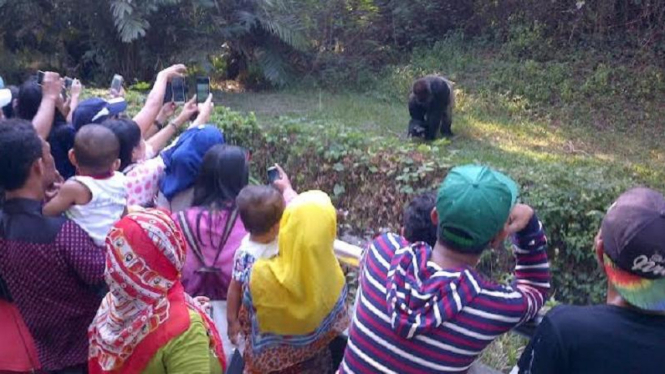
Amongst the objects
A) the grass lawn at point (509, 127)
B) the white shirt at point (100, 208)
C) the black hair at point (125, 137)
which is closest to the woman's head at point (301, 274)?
the white shirt at point (100, 208)

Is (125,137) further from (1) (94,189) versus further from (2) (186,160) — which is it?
(1) (94,189)

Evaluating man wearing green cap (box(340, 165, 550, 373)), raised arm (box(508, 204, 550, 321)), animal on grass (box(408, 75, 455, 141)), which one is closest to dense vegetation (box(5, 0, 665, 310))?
animal on grass (box(408, 75, 455, 141))

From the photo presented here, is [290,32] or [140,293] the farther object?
[290,32]

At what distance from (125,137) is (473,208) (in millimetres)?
2488

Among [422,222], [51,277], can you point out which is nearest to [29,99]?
[51,277]

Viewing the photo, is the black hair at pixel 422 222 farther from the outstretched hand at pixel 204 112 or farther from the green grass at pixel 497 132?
the green grass at pixel 497 132

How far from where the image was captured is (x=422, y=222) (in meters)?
2.91

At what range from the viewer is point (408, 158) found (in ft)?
21.2

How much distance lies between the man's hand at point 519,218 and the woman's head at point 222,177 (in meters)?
1.53

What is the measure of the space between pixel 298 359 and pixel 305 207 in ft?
2.31

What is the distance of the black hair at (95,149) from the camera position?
359 centimetres

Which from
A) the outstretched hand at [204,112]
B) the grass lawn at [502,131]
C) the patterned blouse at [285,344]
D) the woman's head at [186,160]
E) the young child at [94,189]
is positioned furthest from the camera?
the grass lawn at [502,131]

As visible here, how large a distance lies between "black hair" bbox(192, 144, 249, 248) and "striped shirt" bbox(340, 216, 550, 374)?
1325 millimetres

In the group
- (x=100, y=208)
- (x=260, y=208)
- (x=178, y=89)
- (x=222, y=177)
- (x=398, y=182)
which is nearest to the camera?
(x=260, y=208)
